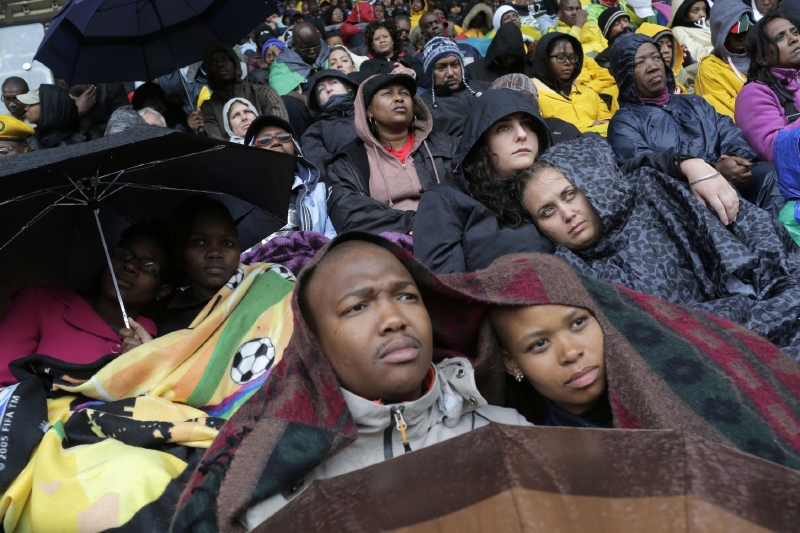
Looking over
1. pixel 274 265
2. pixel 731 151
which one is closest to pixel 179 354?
pixel 274 265

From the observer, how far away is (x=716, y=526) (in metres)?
0.92

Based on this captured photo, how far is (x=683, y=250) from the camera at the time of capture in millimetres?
2883

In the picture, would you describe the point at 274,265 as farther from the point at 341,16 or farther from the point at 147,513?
the point at 341,16

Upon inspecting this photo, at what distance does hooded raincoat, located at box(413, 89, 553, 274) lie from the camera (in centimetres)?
299

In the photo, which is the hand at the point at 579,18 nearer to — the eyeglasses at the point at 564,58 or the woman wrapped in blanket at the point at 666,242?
the eyeglasses at the point at 564,58

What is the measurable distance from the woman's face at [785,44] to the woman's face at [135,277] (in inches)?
156

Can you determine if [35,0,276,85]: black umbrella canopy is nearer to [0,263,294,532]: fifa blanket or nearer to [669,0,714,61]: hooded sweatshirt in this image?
[0,263,294,532]: fifa blanket

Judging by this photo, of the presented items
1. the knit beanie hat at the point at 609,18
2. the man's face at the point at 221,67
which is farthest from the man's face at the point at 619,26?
the man's face at the point at 221,67

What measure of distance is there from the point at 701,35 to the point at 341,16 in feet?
18.4

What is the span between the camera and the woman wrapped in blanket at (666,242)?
259cm

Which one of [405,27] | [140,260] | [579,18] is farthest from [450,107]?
[405,27]

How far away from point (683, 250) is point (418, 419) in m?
1.62

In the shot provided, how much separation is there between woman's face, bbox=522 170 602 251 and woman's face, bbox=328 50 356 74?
15.0 feet

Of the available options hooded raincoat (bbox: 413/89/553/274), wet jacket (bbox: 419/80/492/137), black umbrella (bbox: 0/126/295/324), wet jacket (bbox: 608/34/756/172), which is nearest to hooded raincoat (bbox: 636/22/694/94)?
wet jacket (bbox: 608/34/756/172)
